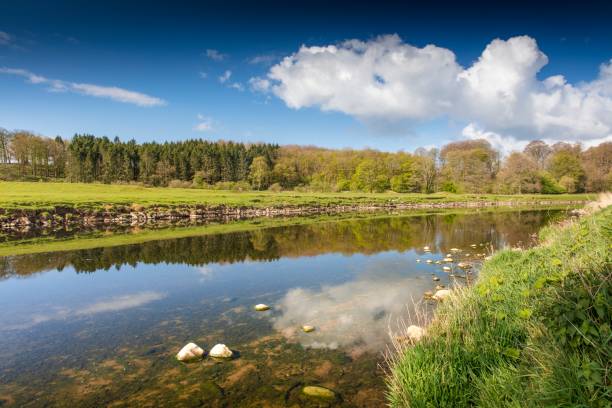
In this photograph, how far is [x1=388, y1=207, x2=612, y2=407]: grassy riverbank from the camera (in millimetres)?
4500

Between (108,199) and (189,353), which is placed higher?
(108,199)

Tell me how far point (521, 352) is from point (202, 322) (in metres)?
9.69

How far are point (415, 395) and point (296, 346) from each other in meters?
4.65

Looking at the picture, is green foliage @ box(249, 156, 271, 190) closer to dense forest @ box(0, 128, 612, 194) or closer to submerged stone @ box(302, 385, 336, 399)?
dense forest @ box(0, 128, 612, 194)

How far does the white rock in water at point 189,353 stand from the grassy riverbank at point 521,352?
17.5 ft

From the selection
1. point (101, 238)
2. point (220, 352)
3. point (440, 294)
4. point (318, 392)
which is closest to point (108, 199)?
point (101, 238)

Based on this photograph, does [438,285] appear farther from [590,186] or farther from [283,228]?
[590,186]

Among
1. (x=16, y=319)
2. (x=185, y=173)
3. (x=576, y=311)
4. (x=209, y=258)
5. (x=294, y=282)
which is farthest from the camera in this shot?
(x=185, y=173)

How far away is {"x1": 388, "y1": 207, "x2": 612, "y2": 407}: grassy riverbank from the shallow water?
A: 5.45ft

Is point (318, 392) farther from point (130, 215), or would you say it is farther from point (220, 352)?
point (130, 215)

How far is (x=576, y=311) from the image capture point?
476 cm

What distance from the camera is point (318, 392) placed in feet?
25.5

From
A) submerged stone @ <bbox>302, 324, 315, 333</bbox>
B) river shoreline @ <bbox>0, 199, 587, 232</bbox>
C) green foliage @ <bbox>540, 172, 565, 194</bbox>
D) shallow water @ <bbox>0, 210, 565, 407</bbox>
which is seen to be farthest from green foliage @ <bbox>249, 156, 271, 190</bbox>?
submerged stone @ <bbox>302, 324, 315, 333</bbox>

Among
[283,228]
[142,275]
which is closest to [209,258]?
[142,275]
